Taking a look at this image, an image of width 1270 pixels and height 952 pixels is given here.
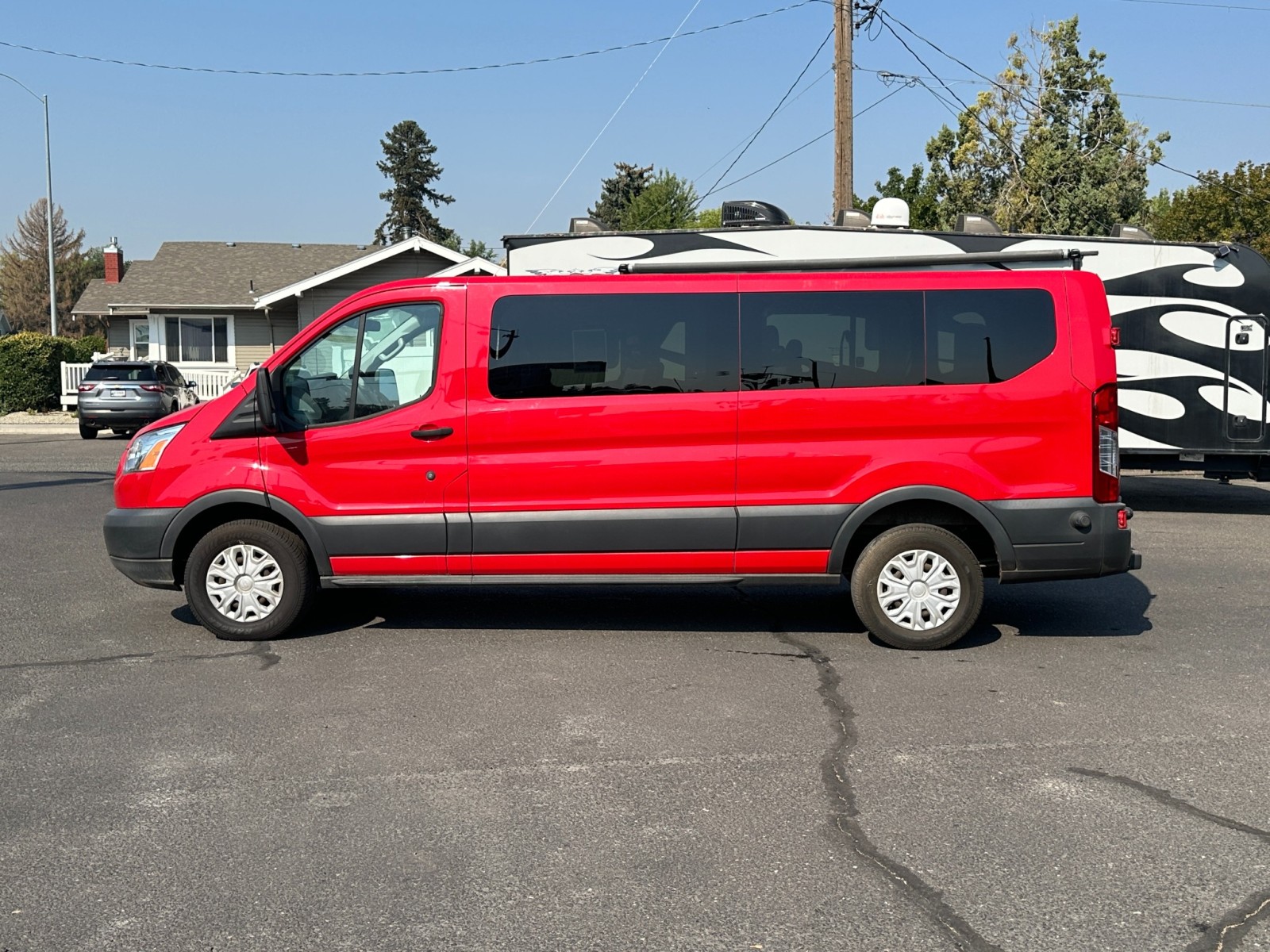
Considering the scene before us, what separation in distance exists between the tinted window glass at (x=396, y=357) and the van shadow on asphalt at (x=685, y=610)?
4.88ft

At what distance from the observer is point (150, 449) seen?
7207 mm

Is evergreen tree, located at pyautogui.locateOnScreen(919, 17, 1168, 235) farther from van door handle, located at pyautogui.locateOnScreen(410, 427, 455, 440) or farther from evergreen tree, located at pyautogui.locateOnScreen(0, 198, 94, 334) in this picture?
evergreen tree, located at pyautogui.locateOnScreen(0, 198, 94, 334)

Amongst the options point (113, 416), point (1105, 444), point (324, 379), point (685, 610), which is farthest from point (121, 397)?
point (1105, 444)

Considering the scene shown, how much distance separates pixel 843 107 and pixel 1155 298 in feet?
21.2

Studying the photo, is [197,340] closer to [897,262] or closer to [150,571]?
[150,571]

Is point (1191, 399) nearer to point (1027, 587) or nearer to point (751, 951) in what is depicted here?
point (1027, 587)

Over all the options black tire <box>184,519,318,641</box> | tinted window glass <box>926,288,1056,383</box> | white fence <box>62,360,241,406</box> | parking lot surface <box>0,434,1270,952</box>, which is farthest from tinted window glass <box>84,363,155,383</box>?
tinted window glass <box>926,288,1056,383</box>

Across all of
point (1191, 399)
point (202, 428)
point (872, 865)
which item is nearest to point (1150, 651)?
point (872, 865)

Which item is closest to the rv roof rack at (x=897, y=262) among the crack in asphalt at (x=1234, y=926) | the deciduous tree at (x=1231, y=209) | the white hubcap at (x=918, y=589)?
the white hubcap at (x=918, y=589)

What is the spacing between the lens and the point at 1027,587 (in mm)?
8945

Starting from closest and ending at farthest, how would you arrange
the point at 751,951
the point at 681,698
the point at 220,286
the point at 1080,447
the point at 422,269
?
the point at 751,951, the point at 681,698, the point at 1080,447, the point at 422,269, the point at 220,286

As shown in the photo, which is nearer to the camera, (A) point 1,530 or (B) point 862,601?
(B) point 862,601

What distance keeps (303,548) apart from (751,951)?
14.8 ft

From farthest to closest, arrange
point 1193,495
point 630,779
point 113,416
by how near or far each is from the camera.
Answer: point 113,416 → point 1193,495 → point 630,779
